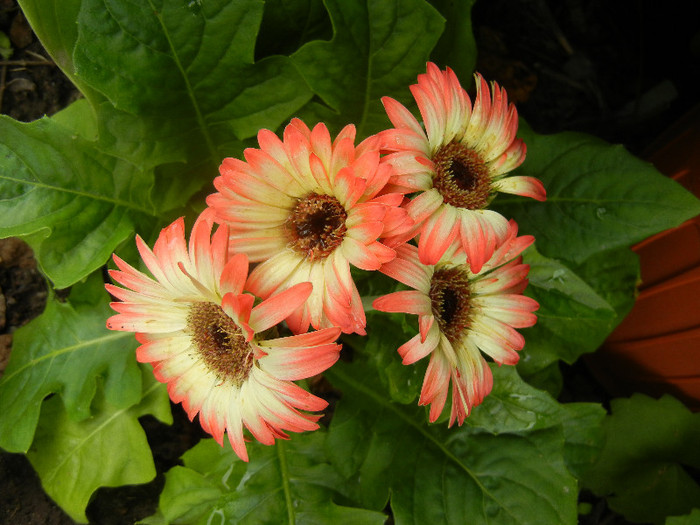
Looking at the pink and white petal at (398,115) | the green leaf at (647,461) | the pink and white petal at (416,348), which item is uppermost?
the pink and white petal at (398,115)

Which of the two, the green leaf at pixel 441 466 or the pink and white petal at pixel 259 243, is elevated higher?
the pink and white petal at pixel 259 243

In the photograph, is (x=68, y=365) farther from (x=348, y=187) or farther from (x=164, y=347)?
(x=348, y=187)

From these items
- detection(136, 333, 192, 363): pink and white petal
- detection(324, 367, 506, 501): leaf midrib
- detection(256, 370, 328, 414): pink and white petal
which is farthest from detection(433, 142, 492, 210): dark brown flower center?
detection(324, 367, 506, 501): leaf midrib

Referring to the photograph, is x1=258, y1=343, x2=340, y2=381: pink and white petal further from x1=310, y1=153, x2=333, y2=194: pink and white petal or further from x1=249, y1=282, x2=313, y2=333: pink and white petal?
x1=310, y1=153, x2=333, y2=194: pink and white petal

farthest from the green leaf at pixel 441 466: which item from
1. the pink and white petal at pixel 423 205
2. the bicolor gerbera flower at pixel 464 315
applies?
the pink and white petal at pixel 423 205

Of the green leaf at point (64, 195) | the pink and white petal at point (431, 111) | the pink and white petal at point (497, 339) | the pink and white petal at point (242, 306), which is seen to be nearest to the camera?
the pink and white petal at point (242, 306)

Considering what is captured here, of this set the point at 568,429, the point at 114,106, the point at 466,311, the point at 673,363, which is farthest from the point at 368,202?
the point at 673,363

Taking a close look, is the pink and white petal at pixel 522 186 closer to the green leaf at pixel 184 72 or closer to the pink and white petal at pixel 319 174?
the pink and white petal at pixel 319 174

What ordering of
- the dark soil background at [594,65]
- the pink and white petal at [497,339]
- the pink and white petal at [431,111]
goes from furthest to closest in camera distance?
the dark soil background at [594,65]
the pink and white petal at [497,339]
the pink and white petal at [431,111]
